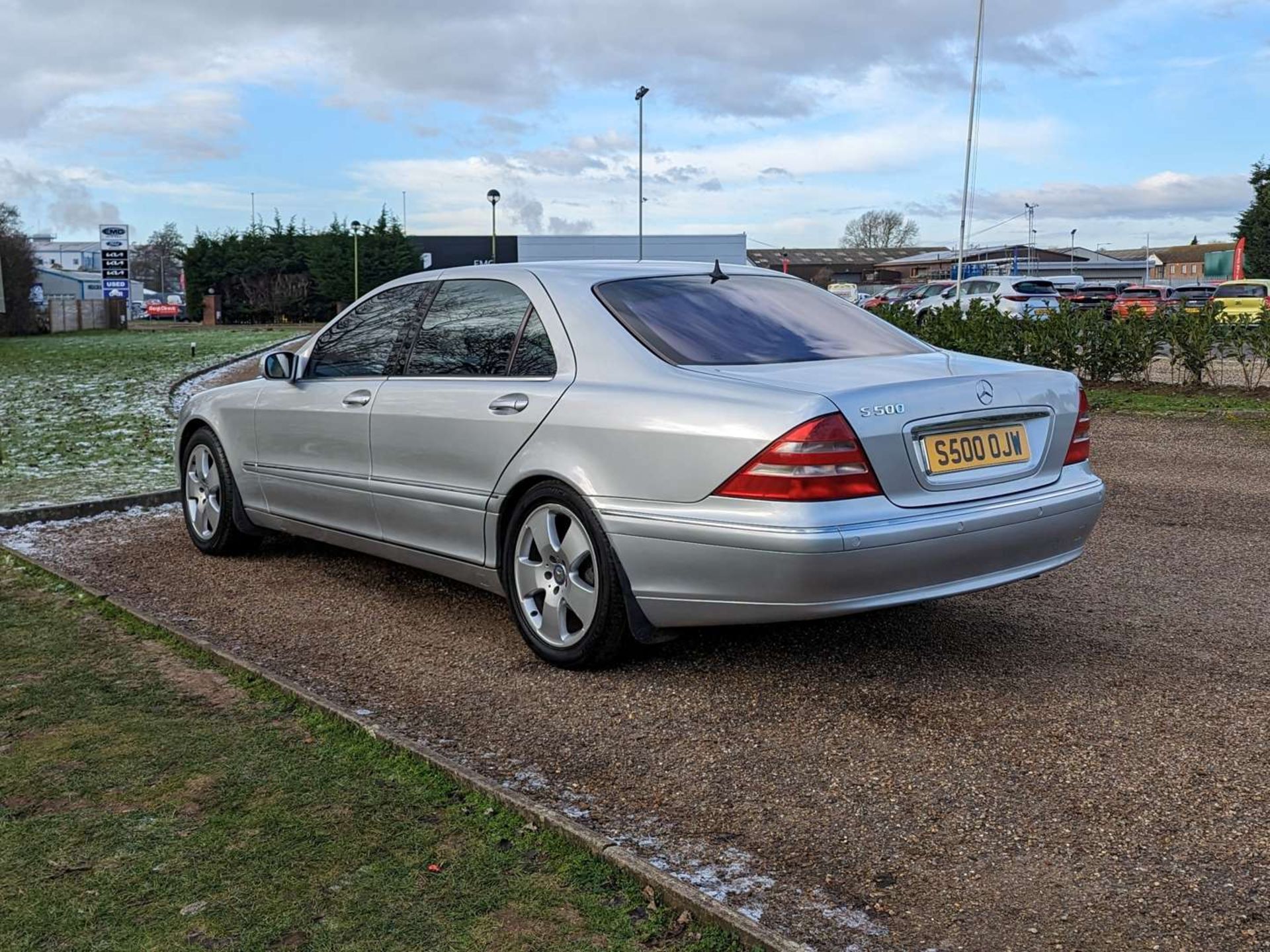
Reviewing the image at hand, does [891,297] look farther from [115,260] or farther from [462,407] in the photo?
[462,407]

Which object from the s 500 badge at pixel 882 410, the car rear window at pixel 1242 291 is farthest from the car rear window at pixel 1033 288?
the s 500 badge at pixel 882 410

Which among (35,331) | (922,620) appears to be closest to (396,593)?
(922,620)

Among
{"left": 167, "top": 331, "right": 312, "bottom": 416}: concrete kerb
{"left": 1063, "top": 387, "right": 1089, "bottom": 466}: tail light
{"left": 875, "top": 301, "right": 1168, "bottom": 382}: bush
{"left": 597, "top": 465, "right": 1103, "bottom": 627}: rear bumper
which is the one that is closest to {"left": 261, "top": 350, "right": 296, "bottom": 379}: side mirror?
{"left": 597, "top": 465, "right": 1103, "bottom": 627}: rear bumper

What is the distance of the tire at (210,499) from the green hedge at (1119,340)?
9684mm

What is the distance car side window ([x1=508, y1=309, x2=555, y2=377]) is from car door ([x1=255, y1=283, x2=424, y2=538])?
835 millimetres

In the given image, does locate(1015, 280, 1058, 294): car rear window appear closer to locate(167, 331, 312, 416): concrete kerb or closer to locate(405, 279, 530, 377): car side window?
locate(167, 331, 312, 416): concrete kerb

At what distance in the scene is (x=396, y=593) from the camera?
20.1 feet

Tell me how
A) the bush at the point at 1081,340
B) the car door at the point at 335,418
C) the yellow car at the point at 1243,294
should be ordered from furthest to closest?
1. the yellow car at the point at 1243,294
2. the bush at the point at 1081,340
3. the car door at the point at 335,418

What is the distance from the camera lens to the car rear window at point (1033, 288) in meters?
35.1

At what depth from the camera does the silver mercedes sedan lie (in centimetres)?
408

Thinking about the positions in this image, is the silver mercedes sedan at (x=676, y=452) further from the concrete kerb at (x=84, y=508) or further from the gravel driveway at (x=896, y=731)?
the concrete kerb at (x=84, y=508)

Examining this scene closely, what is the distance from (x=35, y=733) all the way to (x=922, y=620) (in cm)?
342

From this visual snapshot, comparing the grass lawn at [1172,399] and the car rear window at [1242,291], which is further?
the car rear window at [1242,291]

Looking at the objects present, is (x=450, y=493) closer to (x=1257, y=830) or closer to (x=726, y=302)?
(x=726, y=302)
